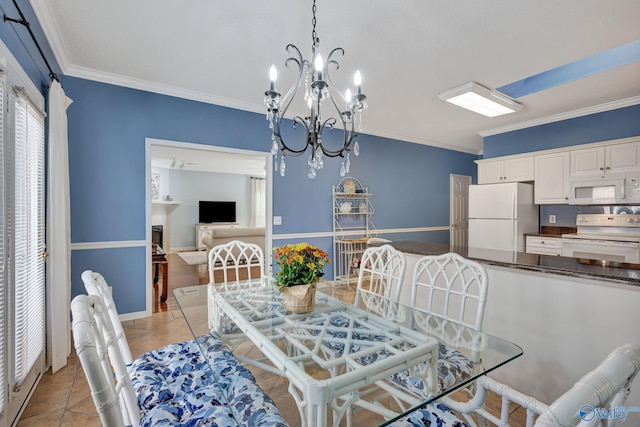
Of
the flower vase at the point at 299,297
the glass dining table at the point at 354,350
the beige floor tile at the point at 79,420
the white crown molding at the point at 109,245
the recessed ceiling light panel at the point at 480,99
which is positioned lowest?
the beige floor tile at the point at 79,420

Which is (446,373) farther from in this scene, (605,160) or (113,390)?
(605,160)

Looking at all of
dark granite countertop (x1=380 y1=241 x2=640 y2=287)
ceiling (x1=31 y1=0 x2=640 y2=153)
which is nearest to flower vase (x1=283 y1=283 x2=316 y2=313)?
dark granite countertop (x1=380 y1=241 x2=640 y2=287)

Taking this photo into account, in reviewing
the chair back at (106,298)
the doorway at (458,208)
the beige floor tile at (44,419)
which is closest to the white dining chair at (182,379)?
the chair back at (106,298)

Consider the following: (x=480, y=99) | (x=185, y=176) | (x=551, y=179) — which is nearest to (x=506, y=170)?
(x=551, y=179)

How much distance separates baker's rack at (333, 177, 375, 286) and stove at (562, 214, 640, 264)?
104 inches

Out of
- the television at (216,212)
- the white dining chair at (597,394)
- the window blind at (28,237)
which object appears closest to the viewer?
the white dining chair at (597,394)

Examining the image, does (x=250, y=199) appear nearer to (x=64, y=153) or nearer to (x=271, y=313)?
(x=64, y=153)

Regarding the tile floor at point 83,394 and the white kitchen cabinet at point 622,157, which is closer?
the tile floor at point 83,394

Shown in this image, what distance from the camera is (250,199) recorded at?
10234 mm

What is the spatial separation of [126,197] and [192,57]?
5.18 feet

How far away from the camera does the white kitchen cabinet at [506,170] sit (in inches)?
170

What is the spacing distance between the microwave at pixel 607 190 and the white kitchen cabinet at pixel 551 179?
4.2 inches

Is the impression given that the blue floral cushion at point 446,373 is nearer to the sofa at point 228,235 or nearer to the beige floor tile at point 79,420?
the beige floor tile at point 79,420

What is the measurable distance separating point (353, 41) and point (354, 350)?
2.25 meters
